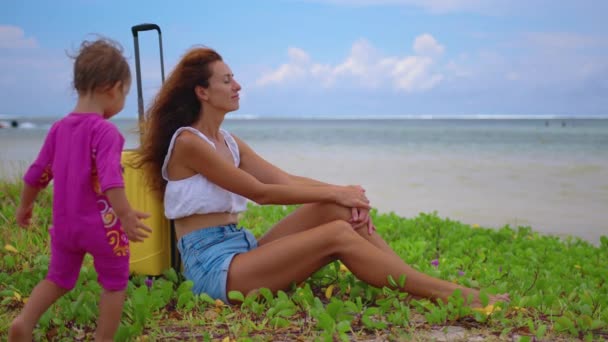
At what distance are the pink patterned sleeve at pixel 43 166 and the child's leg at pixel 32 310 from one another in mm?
433

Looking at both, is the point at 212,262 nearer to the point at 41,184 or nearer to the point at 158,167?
the point at 158,167

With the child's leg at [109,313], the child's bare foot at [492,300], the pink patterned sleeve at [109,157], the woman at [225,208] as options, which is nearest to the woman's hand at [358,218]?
the woman at [225,208]

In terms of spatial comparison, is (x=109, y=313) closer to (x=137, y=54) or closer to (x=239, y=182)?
(x=239, y=182)

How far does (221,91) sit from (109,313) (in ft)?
4.76

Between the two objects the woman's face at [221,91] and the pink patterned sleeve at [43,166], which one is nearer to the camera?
the pink patterned sleeve at [43,166]

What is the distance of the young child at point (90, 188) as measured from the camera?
2.55m

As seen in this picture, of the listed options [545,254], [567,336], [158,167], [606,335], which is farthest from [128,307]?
[545,254]

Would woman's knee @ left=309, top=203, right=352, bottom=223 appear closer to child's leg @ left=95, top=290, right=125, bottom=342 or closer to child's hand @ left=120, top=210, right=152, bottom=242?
child's leg @ left=95, top=290, right=125, bottom=342

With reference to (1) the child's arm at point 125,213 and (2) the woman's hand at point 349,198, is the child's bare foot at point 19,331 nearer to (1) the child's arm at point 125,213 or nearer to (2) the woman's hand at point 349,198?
(1) the child's arm at point 125,213

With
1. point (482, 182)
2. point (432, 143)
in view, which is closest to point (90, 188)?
point (482, 182)

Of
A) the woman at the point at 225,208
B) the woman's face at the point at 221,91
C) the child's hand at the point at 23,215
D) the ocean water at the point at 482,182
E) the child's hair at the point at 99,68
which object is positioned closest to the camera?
the child's hair at the point at 99,68

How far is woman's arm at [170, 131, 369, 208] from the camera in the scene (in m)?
3.53

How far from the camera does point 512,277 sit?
474 cm

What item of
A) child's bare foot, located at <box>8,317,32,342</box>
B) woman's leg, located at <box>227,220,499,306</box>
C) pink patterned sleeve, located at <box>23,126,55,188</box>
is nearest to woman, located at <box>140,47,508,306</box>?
woman's leg, located at <box>227,220,499,306</box>
